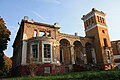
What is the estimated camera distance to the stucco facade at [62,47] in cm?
2461

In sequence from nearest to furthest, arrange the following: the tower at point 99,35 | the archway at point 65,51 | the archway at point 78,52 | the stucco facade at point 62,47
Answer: the stucco facade at point 62,47 → the archway at point 65,51 → the archway at point 78,52 → the tower at point 99,35

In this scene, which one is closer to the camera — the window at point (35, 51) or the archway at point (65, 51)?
the window at point (35, 51)

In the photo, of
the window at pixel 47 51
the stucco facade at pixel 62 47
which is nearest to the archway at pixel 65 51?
the stucco facade at pixel 62 47

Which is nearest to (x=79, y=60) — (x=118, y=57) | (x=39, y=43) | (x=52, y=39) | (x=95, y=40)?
(x=95, y=40)

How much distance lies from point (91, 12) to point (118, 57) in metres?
16.0

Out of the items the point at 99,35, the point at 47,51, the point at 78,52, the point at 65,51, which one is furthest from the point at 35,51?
the point at 99,35

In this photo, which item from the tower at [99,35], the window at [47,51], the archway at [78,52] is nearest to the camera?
the window at [47,51]

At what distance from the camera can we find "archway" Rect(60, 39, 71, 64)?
100 feet

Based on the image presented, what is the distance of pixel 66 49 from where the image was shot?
1249 inches

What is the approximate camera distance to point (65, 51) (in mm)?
31781

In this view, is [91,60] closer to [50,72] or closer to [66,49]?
[66,49]

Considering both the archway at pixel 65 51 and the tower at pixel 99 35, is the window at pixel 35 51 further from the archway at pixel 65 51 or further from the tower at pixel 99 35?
the tower at pixel 99 35

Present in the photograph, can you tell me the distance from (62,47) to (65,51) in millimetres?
1286

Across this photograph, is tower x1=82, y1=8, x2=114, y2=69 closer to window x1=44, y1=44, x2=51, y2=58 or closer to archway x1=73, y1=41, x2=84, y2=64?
archway x1=73, y1=41, x2=84, y2=64
